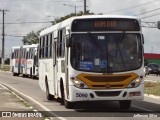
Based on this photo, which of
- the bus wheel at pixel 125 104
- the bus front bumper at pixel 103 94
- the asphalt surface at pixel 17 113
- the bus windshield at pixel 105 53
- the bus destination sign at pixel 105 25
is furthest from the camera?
the bus wheel at pixel 125 104

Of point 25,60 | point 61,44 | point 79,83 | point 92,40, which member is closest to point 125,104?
point 79,83

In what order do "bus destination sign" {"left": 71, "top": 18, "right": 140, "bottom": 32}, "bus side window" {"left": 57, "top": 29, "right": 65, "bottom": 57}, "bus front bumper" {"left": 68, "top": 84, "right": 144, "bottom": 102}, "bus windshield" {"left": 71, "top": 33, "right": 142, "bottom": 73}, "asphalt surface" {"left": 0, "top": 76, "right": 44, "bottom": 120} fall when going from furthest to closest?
"bus side window" {"left": 57, "top": 29, "right": 65, "bottom": 57}, "bus destination sign" {"left": 71, "top": 18, "right": 140, "bottom": 32}, "bus windshield" {"left": 71, "top": 33, "right": 142, "bottom": 73}, "bus front bumper" {"left": 68, "top": 84, "right": 144, "bottom": 102}, "asphalt surface" {"left": 0, "top": 76, "right": 44, "bottom": 120}

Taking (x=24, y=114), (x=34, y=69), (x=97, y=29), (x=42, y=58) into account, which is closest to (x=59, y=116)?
(x=24, y=114)

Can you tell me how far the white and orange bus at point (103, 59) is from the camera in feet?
54.5

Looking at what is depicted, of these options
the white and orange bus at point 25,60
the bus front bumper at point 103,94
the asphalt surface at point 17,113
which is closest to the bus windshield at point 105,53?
the bus front bumper at point 103,94

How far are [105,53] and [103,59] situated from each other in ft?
0.72

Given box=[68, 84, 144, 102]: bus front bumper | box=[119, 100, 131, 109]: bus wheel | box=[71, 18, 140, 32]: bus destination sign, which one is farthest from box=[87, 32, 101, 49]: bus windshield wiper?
box=[119, 100, 131, 109]: bus wheel

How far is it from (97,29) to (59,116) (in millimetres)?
3335

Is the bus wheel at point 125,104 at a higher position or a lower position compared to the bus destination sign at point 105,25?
lower

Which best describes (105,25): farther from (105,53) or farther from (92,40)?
(105,53)

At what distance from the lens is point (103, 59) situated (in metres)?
16.8

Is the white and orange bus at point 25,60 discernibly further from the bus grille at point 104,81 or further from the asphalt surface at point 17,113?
the bus grille at point 104,81

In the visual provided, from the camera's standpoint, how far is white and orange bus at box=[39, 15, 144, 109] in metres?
16.6

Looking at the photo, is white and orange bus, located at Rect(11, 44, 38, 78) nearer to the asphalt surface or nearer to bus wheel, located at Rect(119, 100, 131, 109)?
the asphalt surface
